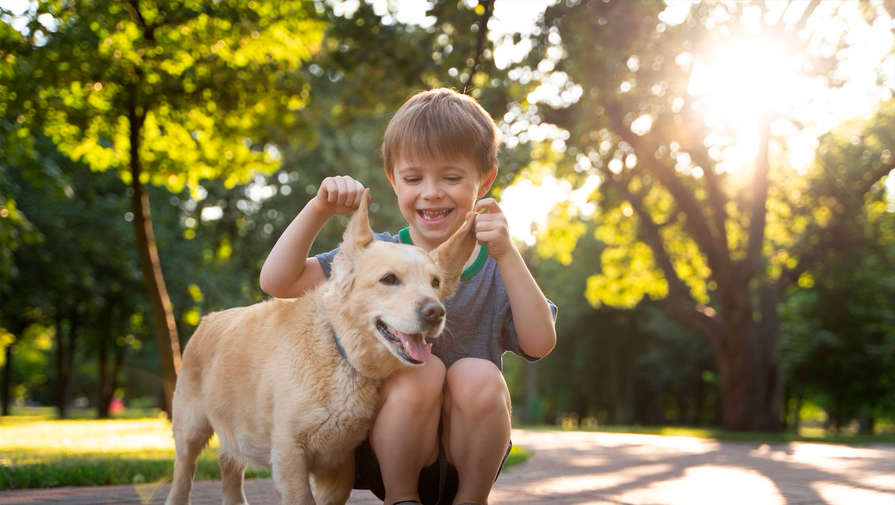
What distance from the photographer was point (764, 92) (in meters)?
15.7

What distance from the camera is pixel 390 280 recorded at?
298 centimetres

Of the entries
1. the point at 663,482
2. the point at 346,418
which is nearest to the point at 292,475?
the point at 346,418

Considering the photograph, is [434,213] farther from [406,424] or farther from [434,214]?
[406,424]

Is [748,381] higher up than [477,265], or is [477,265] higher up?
[748,381]

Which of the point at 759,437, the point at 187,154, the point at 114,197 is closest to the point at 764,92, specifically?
the point at 759,437

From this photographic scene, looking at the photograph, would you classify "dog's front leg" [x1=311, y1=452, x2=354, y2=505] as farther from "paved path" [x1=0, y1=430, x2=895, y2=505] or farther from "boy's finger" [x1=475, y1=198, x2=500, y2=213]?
"paved path" [x1=0, y1=430, x2=895, y2=505]

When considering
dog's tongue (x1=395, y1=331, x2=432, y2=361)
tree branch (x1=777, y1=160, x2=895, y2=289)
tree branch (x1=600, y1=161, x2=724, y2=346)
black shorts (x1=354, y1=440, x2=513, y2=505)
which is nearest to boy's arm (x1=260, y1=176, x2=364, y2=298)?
dog's tongue (x1=395, y1=331, x2=432, y2=361)

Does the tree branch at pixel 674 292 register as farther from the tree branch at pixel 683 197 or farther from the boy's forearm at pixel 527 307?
the boy's forearm at pixel 527 307

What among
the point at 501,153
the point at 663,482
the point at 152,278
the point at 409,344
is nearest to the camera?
the point at 409,344

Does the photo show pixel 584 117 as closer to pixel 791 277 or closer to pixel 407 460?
pixel 791 277

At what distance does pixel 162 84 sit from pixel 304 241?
8.64 metres

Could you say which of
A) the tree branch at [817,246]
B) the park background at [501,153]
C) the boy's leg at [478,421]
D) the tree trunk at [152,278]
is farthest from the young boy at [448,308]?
the tree branch at [817,246]

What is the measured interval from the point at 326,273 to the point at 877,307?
3172 centimetres

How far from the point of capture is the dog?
2941 mm
